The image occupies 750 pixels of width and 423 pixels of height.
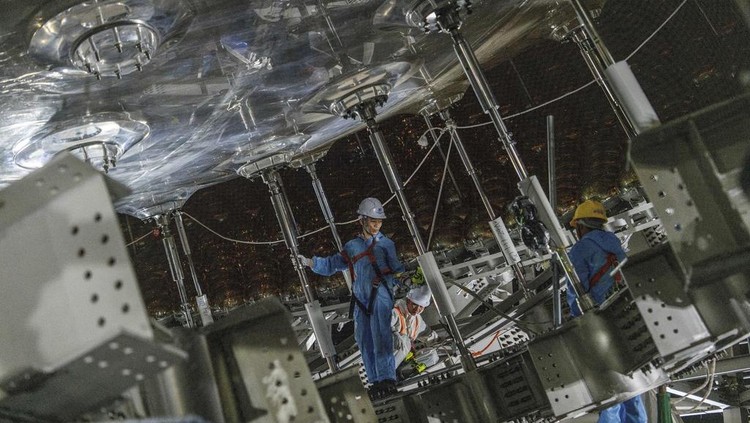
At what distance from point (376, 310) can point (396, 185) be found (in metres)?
1.19

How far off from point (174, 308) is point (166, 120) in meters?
5.33

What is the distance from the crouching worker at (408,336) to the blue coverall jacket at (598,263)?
6.77 ft

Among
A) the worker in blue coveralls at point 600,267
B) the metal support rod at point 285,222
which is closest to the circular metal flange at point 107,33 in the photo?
the metal support rod at point 285,222

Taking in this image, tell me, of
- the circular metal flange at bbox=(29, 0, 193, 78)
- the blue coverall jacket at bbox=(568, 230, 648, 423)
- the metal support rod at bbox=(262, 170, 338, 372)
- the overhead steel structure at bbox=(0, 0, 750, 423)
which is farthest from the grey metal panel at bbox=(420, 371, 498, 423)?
the circular metal flange at bbox=(29, 0, 193, 78)

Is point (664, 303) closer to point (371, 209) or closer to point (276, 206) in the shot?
point (371, 209)

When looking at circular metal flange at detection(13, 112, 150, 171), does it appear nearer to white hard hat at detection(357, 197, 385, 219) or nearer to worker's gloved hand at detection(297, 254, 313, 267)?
worker's gloved hand at detection(297, 254, 313, 267)

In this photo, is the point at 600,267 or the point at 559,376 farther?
the point at 600,267

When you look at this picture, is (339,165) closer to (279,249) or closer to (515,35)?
(279,249)

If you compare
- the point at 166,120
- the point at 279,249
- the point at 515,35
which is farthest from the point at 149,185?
the point at 515,35

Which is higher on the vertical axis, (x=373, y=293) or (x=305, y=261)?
(x=305, y=261)

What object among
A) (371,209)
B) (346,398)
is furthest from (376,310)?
(346,398)

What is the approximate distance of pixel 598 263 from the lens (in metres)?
5.99

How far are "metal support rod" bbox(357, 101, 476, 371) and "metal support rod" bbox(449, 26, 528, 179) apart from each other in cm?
118

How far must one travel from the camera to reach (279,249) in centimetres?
1206
